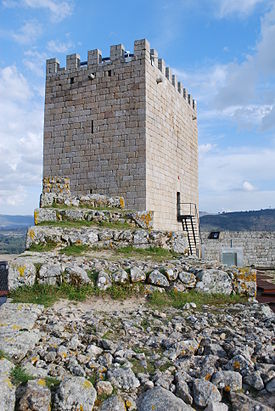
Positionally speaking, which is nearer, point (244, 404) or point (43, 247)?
point (244, 404)

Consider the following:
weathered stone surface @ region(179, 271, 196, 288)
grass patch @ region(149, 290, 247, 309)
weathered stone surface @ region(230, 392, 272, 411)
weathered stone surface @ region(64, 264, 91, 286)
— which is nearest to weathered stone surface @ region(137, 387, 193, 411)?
weathered stone surface @ region(230, 392, 272, 411)

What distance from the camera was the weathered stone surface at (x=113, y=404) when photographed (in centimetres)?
261

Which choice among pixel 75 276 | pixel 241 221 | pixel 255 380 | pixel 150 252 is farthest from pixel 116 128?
pixel 241 221

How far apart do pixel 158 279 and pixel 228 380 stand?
2.65 meters

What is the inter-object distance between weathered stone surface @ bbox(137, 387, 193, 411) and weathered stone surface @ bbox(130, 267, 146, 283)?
2744 mm

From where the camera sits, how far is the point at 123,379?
2918 millimetres

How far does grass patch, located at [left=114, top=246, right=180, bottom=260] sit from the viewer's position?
7052mm

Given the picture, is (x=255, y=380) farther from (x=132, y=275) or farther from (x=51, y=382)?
(x=132, y=275)

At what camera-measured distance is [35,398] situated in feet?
8.48

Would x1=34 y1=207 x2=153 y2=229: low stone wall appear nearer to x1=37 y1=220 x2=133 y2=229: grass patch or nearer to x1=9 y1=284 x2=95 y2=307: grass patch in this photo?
x1=37 y1=220 x2=133 y2=229: grass patch

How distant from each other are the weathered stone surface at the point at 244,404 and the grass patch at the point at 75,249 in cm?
435

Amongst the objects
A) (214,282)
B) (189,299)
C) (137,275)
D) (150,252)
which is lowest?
(189,299)

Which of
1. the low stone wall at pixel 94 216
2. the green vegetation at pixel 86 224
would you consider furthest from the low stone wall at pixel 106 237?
the low stone wall at pixel 94 216

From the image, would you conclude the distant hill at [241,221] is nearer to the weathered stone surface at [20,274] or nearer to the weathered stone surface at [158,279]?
the weathered stone surface at [158,279]
